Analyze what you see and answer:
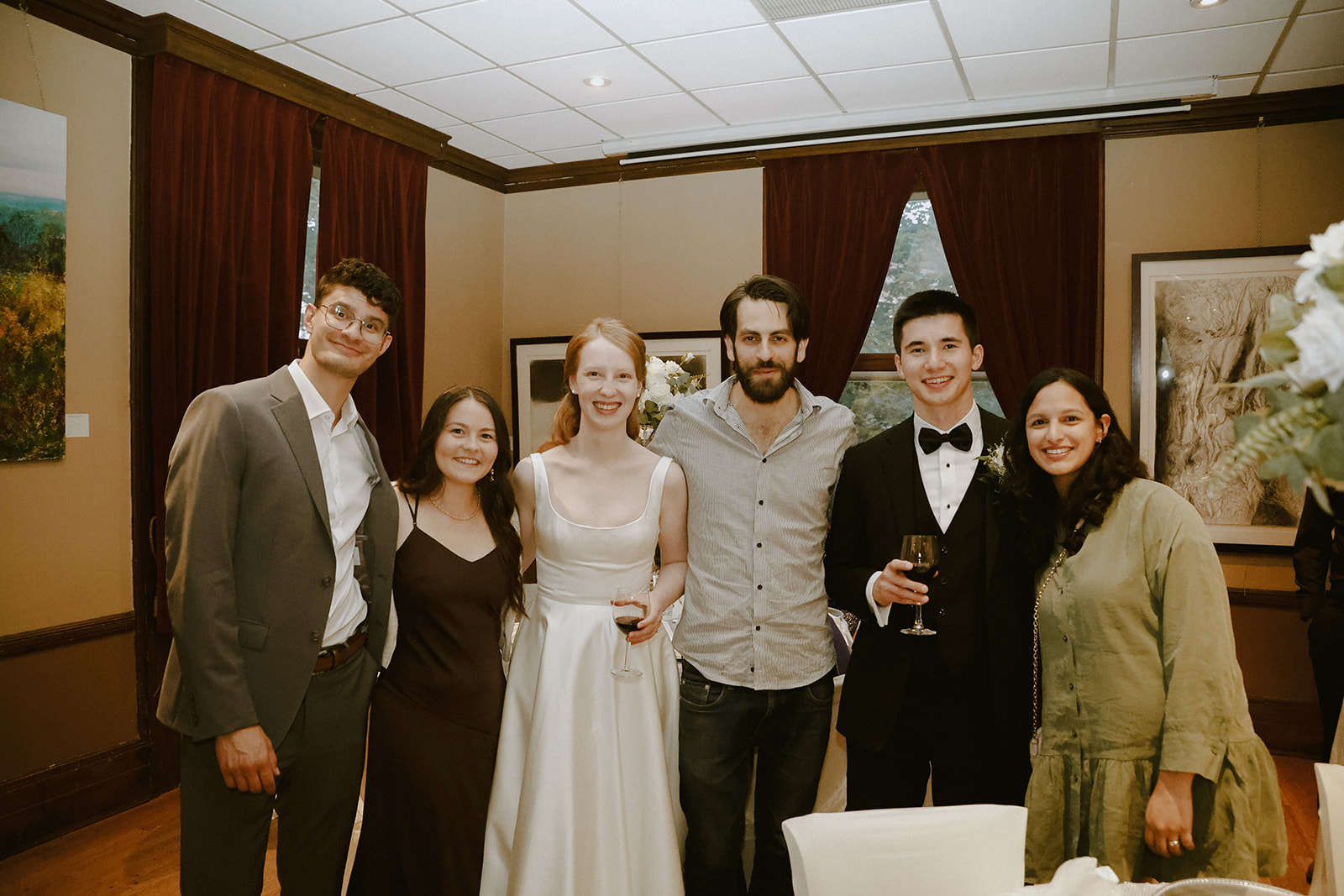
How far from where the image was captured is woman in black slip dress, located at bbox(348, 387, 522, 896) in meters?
2.21

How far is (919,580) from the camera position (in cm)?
193

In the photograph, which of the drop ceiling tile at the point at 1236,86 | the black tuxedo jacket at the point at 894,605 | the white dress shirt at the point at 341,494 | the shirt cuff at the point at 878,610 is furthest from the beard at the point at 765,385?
the drop ceiling tile at the point at 1236,86

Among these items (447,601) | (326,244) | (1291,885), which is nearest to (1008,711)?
(447,601)

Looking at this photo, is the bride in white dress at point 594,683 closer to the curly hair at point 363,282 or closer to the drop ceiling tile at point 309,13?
the curly hair at point 363,282

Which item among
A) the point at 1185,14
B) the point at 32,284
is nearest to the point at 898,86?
the point at 1185,14

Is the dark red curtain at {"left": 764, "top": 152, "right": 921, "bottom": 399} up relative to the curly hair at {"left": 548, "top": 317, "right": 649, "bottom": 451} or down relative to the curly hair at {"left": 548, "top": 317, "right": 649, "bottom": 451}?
up

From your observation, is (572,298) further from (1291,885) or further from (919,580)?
(1291,885)

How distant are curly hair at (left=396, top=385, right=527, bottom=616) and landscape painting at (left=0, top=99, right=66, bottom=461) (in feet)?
6.55

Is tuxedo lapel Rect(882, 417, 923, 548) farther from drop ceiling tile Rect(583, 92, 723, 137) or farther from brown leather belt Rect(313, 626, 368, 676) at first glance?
drop ceiling tile Rect(583, 92, 723, 137)

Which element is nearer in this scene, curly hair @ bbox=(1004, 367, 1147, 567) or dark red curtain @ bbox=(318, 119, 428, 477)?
curly hair @ bbox=(1004, 367, 1147, 567)

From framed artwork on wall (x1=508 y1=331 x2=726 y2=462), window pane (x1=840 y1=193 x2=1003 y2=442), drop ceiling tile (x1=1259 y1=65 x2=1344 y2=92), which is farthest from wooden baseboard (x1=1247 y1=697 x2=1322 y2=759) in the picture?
framed artwork on wall (x1=508 y1=331 x2=726 y2=462)

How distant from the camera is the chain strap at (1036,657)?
6.70 feet

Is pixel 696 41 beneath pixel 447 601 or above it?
above

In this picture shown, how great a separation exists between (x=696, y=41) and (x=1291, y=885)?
426 cm
